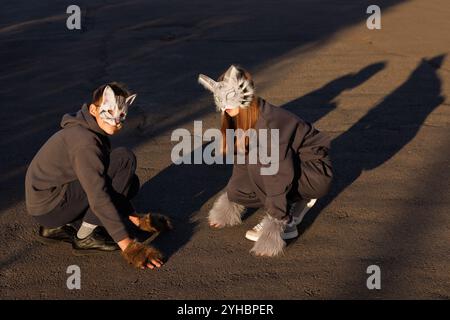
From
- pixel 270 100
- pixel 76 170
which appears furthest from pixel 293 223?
pixel 270 100

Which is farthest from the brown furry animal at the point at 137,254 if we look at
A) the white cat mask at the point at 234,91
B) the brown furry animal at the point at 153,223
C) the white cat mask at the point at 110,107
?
the white cat mask at the point at 234,91

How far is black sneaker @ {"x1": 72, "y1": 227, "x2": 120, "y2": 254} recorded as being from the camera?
4.27 meters

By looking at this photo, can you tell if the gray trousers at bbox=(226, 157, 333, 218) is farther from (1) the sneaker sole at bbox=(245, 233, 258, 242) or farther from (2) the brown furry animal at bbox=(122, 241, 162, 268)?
(2) the brown furry animal at bbox=(122, 241, 162, 268)

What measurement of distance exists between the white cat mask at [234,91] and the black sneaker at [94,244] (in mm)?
1157

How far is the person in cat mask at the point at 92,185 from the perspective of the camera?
3.92 meters

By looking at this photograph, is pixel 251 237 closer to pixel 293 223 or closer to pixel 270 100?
pixel 293 223

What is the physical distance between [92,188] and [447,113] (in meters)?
4.43

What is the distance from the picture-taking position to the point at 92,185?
3902 mm

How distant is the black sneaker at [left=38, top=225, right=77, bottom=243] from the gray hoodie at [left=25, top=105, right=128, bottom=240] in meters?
0.22

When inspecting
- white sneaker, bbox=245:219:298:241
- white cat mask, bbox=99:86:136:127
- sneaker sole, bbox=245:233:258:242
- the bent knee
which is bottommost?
sneaker sole, bbox=245:233:258:242

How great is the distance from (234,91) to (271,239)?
966 millimetres

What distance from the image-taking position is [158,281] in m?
3.98

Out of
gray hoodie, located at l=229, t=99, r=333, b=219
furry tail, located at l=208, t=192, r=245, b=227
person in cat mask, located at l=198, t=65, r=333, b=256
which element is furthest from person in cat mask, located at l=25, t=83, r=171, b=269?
gray hoodie, located at l=229, t=99, r=333, b=219
